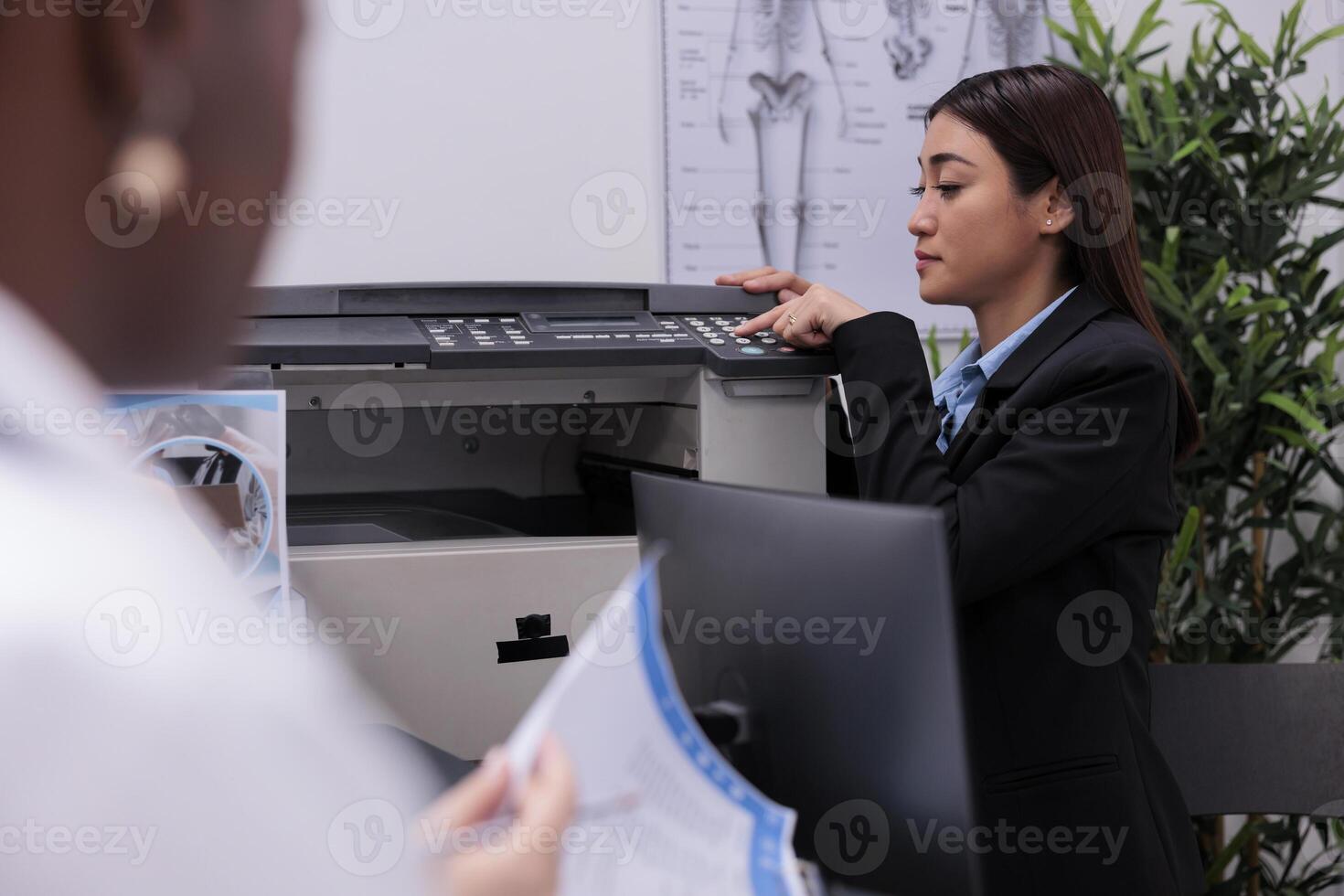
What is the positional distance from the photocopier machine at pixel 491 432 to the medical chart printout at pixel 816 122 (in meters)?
0.87

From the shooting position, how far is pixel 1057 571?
110cm

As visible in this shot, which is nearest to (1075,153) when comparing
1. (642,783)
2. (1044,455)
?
(1044,455)

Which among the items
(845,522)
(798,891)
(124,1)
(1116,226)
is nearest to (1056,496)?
(1116,226)

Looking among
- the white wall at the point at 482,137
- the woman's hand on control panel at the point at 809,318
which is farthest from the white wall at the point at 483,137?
the woman's hand on control panel at the point at 809,318

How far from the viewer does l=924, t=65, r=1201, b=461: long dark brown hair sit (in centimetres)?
119

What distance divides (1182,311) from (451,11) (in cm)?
137

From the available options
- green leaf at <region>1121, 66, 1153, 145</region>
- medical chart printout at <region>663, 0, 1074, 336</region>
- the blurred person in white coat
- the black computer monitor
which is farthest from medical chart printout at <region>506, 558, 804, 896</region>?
green leaf at <region>1121, 66, 1153, 145</region>

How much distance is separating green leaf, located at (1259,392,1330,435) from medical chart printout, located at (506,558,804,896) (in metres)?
1.83

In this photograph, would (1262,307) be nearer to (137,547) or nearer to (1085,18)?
(1085,18)

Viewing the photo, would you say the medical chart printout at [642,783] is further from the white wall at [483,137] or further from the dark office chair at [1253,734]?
the white wall at [483,137]

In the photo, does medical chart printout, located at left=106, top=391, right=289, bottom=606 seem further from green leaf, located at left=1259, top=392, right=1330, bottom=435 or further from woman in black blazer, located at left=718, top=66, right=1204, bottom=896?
green leaf, located at left=1259, top=392, right=1330, bottom=435

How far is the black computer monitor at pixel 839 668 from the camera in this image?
495 mm

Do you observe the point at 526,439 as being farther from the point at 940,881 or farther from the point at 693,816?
the point at 693,816

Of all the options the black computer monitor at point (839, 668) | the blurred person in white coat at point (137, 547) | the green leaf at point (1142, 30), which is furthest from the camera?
the green leaf at point (1142, 30)
